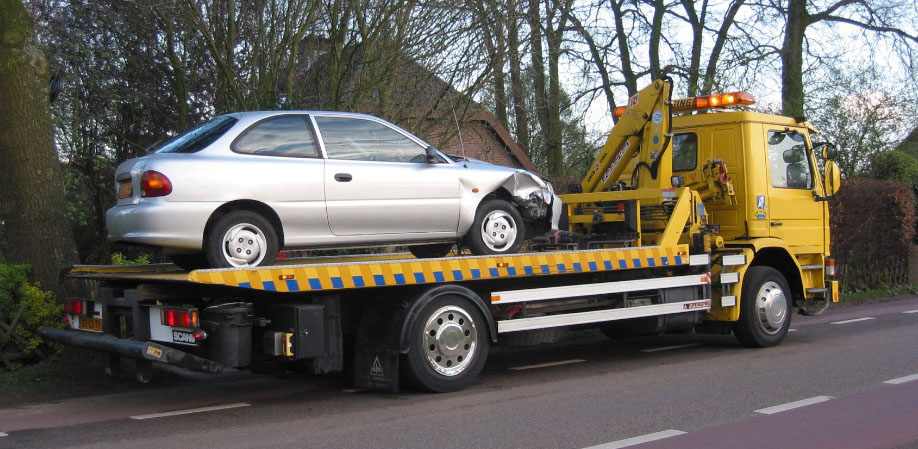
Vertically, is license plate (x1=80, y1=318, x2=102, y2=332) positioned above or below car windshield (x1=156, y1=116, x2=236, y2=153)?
below

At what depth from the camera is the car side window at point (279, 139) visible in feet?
23.2

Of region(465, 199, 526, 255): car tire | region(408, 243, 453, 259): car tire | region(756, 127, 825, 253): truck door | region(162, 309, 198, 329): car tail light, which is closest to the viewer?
region(162, 309, 198, 329): car tail light

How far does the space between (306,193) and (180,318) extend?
56.3 inches

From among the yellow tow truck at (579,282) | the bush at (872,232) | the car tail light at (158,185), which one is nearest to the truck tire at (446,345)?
the yellow tow truck at (579,282)

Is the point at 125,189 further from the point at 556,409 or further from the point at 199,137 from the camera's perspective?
the point at 556,409

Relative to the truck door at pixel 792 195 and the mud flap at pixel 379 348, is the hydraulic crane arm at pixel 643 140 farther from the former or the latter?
the mud flap at pixel 379 348

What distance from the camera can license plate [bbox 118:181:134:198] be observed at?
6.73 meters

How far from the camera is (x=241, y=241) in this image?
673 centimetres

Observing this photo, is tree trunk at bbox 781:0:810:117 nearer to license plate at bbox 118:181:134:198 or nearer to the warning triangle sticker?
the warning triangle sticker

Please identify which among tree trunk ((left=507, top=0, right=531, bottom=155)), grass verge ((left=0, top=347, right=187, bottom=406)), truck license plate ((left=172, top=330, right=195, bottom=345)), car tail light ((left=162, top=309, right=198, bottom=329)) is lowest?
grass verge ((left=0, top=347, right=187, bottom=406))

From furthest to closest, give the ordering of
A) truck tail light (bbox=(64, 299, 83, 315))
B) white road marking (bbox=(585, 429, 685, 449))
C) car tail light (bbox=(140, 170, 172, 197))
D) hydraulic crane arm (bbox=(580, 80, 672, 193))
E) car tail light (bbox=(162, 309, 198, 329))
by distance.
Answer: hydraulic crane arm (bbox=(580, 80, 672, 193))
truck tail light (bbox=(64, 299, 83, 315))
car tail light (bbox=(140, 170, 172, 197))
car tail light (bbox=(162, 309, 198, 329))
white road marking (bbox=(585, 429, 685, 449))

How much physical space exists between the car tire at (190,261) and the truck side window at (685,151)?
603cm

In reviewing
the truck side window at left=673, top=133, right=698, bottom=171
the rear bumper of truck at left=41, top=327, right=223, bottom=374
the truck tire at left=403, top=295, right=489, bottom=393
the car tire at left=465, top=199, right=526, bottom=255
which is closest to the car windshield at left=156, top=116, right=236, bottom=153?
the rear bumper of truck at left=41, top=327, right=223, bottom=374

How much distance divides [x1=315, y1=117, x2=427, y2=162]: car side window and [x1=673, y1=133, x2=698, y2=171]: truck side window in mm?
4029
